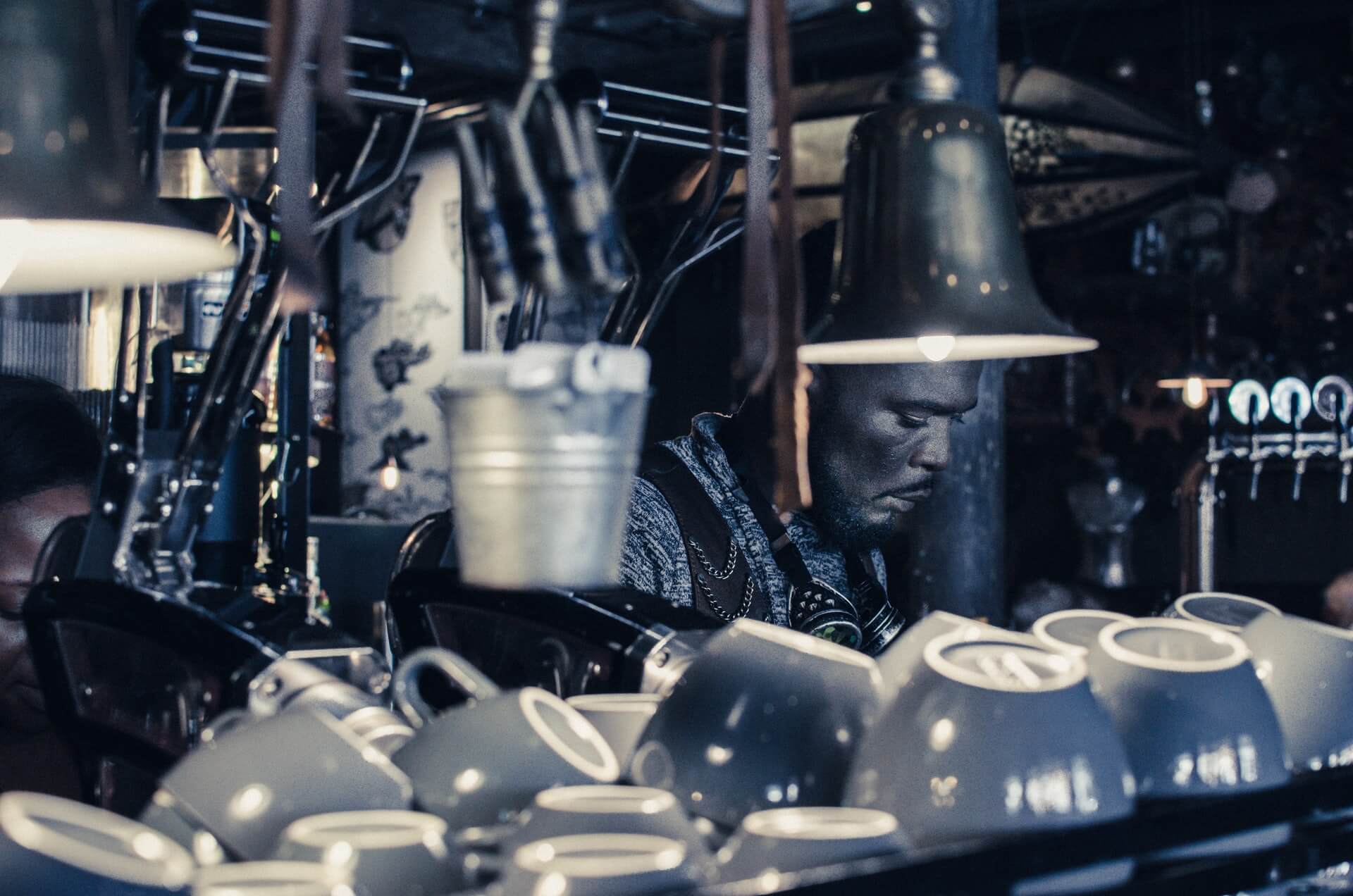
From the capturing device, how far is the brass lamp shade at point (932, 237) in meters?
0.91

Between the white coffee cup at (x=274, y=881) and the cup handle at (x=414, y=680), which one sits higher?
the cup handle at (x=414, y=680)

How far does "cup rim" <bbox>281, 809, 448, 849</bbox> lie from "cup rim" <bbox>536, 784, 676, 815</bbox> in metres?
0.05

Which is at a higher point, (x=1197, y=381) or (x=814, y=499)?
(x=1197, y=381)

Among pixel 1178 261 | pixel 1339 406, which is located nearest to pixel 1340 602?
pixel 1339 406

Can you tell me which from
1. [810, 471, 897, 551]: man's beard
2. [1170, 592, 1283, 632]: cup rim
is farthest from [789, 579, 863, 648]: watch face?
[1170, 592, 1283, 632]: cup rim

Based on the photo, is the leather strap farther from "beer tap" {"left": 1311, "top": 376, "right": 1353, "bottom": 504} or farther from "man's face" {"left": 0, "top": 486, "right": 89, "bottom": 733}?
"beer tap" {"left": 1311, "top": 376, "right": 1353, "bottom": 504}

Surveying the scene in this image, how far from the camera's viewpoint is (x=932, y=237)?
3.02 ft

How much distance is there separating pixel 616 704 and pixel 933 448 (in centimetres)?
127

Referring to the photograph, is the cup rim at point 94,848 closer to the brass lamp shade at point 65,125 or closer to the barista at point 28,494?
the brass lamp shade at point 65,125

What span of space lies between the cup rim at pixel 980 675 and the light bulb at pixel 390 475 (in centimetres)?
588

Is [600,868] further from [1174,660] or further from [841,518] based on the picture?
[841,518]

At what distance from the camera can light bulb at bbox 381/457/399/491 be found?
257 inches

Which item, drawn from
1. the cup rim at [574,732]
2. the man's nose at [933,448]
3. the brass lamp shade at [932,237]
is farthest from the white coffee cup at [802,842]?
the man's nose at [933,448]

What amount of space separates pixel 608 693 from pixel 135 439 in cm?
39
